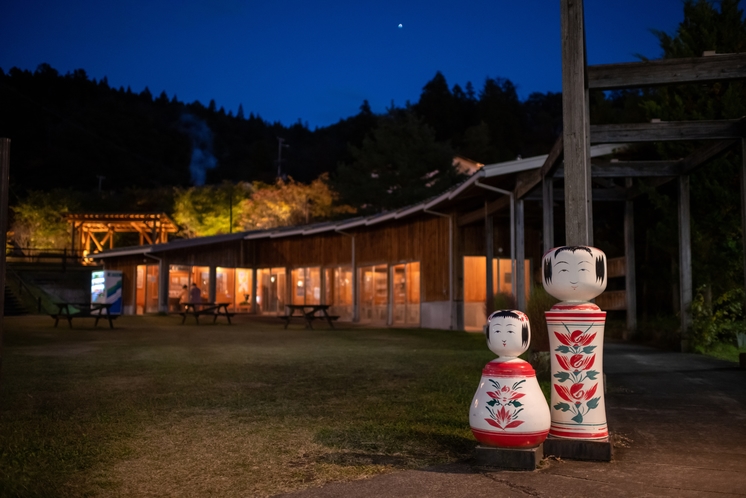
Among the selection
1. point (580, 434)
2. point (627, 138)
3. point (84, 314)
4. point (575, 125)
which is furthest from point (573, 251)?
point (84, 314)

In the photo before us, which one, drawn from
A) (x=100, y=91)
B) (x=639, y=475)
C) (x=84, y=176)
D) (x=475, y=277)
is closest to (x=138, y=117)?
(x=100, y=91)

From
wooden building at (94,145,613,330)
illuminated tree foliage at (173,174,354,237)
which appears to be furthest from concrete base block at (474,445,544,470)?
illuminated tree foliage at (173,174,354,237)

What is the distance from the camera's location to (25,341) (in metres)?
13.8

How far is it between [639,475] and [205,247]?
26.8 meters

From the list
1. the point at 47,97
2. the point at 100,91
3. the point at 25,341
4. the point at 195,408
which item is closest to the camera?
the point at 195,408

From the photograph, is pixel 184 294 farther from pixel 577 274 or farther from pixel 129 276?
pixel 577 274

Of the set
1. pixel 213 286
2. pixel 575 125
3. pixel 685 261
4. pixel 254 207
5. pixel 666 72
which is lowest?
pixel 213 286

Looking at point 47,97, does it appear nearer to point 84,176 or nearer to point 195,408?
point 84,176

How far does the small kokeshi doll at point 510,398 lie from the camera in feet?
13.2

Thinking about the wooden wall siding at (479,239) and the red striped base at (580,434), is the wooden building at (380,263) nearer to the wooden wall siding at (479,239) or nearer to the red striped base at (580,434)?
the wooden wall siding at (479,239)

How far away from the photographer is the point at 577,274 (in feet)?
13.8

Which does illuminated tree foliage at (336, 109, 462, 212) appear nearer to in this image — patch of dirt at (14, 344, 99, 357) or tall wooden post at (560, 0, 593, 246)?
patch of dirt at (14, 344, 99, 357)

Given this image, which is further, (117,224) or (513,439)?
(117,224)

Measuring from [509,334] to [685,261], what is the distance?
7.81 m
